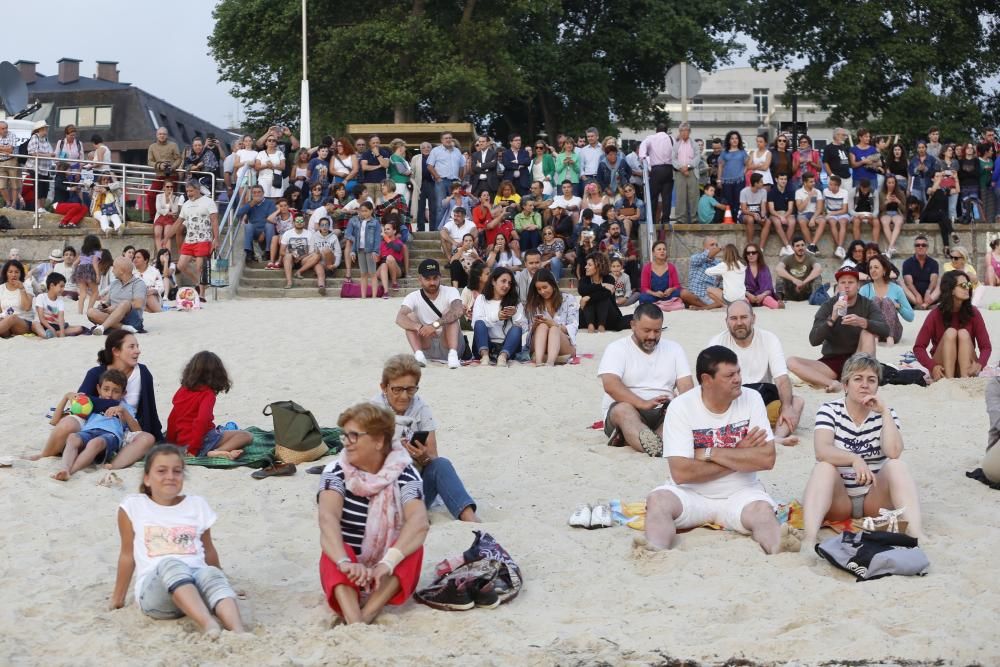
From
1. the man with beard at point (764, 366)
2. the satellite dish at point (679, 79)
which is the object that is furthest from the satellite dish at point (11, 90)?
the man with beard at point (764, 366)

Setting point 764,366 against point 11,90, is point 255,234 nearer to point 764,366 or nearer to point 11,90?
point 11,90

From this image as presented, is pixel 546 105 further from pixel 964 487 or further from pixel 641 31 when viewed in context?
pixel 964 487

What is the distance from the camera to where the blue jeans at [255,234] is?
20.3 meters

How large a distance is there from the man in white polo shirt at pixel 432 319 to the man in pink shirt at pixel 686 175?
8.85m

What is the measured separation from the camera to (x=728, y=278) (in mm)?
17062

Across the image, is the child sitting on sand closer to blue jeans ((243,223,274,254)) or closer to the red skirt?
the red skirt

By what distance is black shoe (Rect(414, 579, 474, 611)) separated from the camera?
19.9 feet

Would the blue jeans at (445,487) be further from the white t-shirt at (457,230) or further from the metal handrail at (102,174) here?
the metal handrail at (102,174)

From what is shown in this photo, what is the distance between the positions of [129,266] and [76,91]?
4749 centimetres

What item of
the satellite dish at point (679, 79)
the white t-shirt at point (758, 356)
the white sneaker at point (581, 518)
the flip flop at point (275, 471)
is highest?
the satellite dish at point (679, 79)

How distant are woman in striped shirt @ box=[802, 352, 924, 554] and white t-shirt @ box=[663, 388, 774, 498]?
1.13 feet

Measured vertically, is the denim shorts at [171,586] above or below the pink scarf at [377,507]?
below

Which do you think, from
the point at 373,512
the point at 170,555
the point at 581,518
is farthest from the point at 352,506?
the point at 581,518

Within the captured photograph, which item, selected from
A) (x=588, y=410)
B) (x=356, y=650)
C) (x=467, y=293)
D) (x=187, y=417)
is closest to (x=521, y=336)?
(x=467, y=293)
